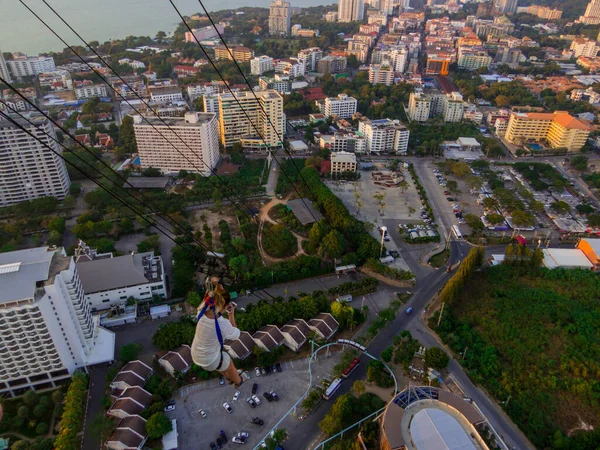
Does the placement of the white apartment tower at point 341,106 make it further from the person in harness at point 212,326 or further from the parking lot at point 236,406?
the person in harness at point 212,326

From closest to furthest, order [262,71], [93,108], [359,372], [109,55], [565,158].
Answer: [359,372]
[565,158]
[93,108]
[262,71]
[109,55]

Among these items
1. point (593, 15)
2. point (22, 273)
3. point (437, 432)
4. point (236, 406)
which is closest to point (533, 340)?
point (437, 432)

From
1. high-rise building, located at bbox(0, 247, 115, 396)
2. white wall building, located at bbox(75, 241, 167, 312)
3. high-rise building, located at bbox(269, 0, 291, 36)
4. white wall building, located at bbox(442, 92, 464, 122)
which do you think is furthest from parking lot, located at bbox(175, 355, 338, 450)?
high-rise building, located at bbox(269, 0, 291, 36)

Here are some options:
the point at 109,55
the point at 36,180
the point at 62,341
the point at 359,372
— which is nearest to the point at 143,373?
the point at 62,341

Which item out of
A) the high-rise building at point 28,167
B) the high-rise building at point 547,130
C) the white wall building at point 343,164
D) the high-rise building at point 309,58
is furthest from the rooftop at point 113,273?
the high-rise building at point 309,58

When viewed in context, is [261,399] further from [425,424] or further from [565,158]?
[565,158]

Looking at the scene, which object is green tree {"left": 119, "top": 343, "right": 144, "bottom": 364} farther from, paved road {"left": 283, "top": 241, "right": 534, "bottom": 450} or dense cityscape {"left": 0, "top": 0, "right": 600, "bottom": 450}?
paved road {"left": 283, "top": 241, "right": 534, "bottom": 450}

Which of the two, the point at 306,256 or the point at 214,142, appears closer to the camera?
the point at 306,256
